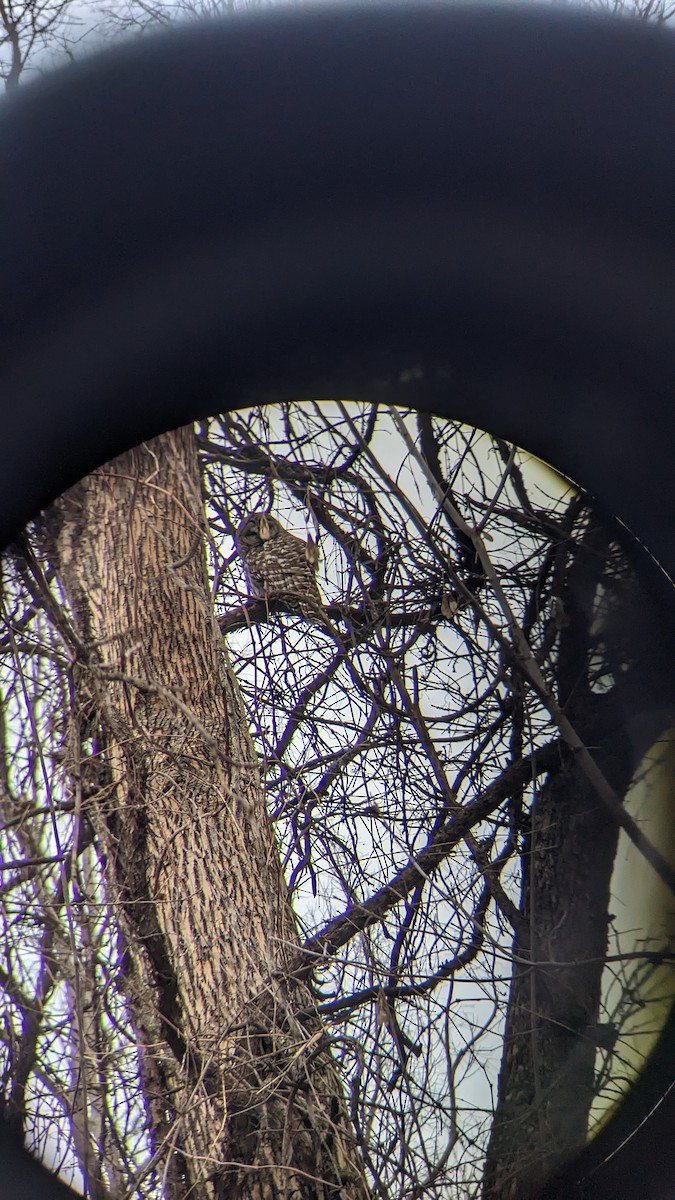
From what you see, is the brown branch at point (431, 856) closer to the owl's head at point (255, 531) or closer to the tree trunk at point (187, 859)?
the tree trunk at point (187, 859)

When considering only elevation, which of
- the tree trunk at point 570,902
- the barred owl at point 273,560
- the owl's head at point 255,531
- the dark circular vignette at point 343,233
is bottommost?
the tree trunk at point 570,902

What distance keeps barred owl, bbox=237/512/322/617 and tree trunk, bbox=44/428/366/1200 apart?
0.05 m

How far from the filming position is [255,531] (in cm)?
90

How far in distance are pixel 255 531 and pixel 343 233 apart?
0.29m

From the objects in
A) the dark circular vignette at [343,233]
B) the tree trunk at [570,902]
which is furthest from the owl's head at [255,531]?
the tree trunk at [570,902]

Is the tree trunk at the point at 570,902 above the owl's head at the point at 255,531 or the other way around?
the other way around

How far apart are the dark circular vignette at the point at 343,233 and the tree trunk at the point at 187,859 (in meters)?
0.08

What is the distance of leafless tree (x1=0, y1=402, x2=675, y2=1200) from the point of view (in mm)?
875

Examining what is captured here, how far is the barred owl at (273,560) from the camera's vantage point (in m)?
0.90

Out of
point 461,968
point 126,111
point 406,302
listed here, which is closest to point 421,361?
point 406,302

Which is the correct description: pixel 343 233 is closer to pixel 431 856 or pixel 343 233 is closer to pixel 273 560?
pixel 273 560

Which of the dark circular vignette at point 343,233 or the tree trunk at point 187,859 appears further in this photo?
the tree trunk at point 187,859

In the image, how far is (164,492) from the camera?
0.90 meters

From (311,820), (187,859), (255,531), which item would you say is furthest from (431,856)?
(255,531)
